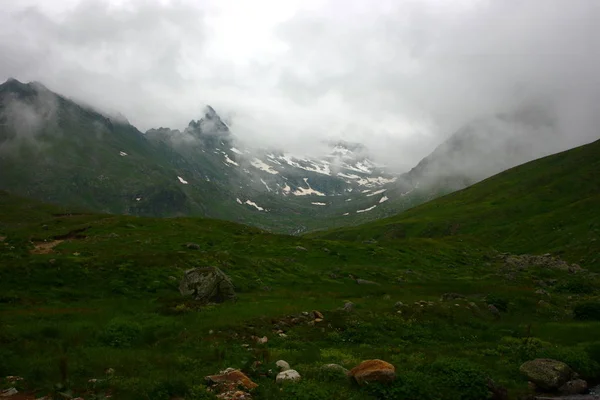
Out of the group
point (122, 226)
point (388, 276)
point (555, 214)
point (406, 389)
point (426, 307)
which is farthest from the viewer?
point (555, 214)

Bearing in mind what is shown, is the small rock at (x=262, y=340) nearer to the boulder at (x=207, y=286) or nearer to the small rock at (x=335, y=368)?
the small rock at (x=335, y=368)

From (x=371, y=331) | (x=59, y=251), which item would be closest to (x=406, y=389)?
(x=371, y=331)

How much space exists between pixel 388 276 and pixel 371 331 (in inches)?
1230

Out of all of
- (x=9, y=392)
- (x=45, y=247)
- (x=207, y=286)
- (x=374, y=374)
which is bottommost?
(x=374, y=374)

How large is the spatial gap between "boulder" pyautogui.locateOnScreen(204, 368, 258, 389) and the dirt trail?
43.7 meters

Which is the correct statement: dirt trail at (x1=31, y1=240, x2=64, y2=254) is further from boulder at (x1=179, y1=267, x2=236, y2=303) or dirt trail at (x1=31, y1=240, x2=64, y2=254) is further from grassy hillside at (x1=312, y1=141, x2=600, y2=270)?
grassy hillside at (x1=312, y1=141, x2=600, y2=270)

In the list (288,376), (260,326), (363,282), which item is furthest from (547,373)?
(363,282)

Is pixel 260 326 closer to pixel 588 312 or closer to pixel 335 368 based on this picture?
pixel 335 368

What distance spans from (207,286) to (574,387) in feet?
84.9

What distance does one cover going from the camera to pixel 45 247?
54.7 metres

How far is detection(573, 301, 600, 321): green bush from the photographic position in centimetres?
3478

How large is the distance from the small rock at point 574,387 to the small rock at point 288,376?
1311 centimetres

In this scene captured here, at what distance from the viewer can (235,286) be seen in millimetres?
40625

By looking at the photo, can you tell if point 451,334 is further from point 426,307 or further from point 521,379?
point 521,379
